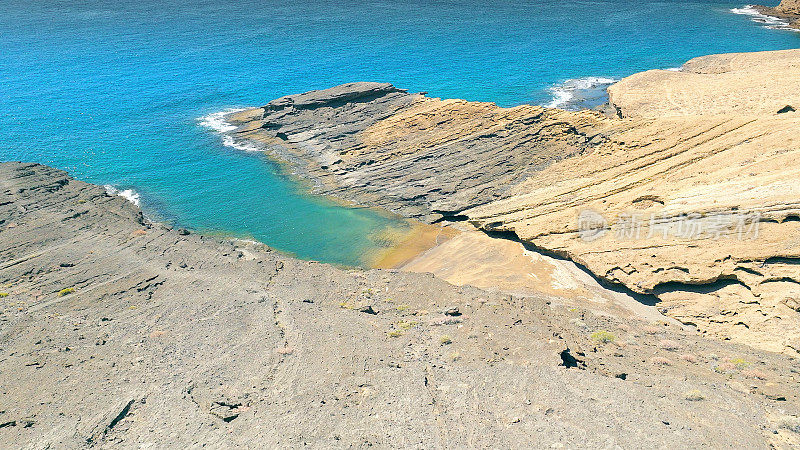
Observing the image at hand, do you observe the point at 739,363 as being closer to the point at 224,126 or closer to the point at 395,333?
the point at 395,333

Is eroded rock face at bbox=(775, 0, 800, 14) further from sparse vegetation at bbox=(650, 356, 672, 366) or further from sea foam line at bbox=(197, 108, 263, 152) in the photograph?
sparse vegetation at bbox=(650, 356, 672, 366)

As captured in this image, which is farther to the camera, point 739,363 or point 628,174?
point 628,174

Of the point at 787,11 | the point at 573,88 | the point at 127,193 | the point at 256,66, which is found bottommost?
the point at 127,193

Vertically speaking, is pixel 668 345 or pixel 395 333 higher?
pixel 395 333

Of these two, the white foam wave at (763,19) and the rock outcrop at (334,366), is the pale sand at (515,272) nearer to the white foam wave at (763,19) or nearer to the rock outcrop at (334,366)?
the rock outcrop at (334,366)

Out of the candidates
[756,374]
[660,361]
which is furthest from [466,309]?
[756,374]

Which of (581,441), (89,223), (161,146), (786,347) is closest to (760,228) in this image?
Answer: (786,347)

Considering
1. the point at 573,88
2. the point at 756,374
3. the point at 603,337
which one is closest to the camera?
the point at 756,374

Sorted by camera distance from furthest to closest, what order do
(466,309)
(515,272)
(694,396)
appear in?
1. (515,272)
2. (466,309)
3. (694,396)
